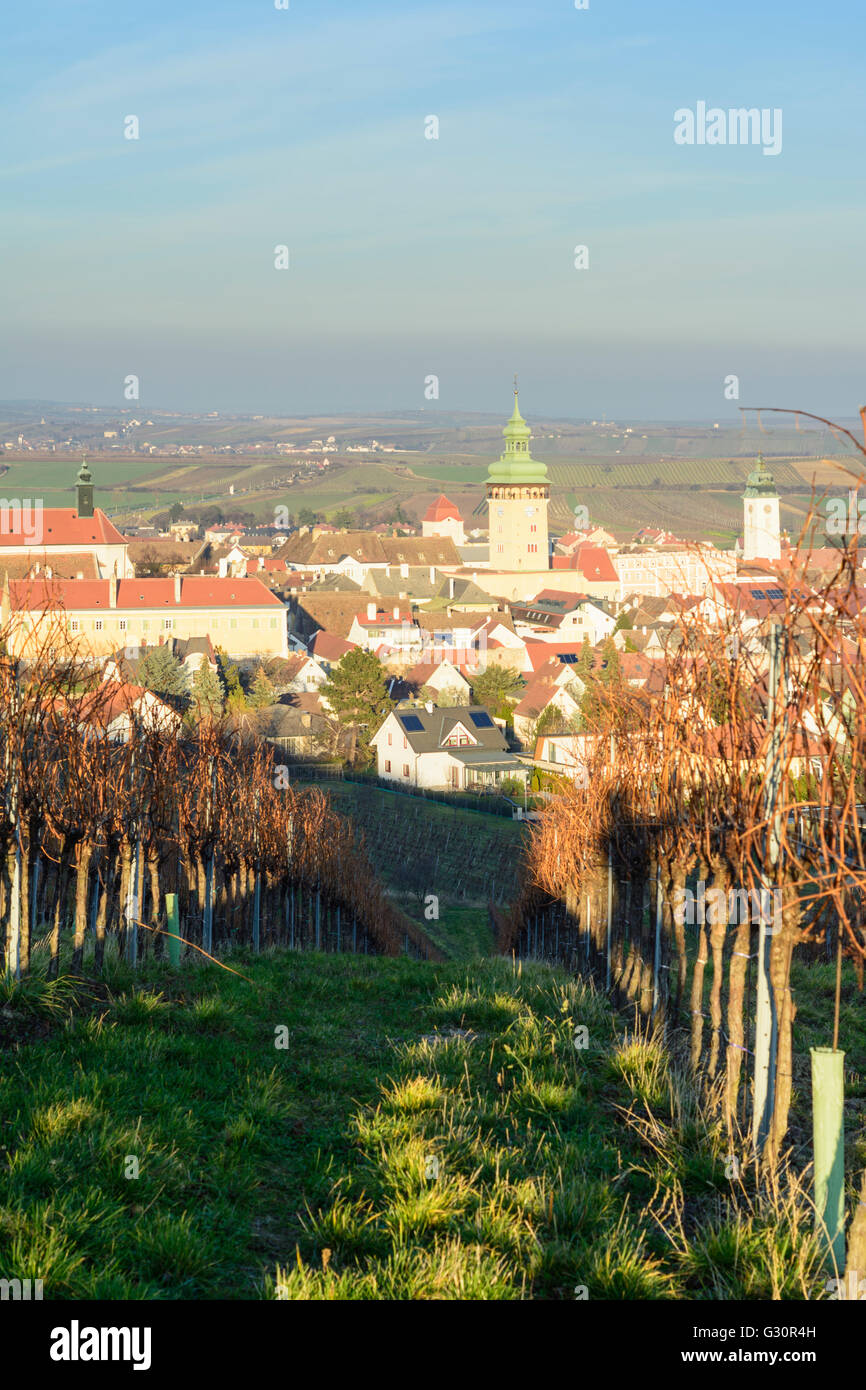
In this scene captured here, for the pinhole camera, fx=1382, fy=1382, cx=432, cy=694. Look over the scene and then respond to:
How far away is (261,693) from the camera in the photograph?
251ft

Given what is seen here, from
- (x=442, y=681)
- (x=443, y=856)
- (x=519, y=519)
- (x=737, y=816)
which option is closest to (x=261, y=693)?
(x=442, y=681)

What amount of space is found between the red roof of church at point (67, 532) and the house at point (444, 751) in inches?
2153

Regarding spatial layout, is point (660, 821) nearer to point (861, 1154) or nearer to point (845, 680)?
point (861, 1154)

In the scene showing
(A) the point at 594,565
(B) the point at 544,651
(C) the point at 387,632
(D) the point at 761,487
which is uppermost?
(D) the point at 761,487

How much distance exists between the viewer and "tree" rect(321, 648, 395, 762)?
227ft

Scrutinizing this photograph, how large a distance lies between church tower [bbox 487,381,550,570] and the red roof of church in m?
48.6

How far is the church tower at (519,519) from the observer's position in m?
148

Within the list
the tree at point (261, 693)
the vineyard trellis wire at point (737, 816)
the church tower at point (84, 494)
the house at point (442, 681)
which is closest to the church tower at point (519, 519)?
the church tower at point (84, 494)

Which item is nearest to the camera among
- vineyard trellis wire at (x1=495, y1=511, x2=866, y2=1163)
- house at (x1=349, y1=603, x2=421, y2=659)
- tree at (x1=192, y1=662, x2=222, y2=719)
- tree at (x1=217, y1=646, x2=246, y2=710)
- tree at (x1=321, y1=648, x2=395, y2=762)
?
vineyard trellis wire at (x1=495, y1=511, x2=866, y2=1163)

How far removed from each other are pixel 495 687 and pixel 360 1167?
69.0 metres

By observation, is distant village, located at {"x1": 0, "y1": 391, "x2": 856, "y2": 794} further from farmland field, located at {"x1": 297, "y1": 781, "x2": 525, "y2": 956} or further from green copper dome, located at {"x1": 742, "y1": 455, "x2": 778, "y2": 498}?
farmland field, located at {"x1": 297, "y1": 781, "x2": 525, "y2": 956}

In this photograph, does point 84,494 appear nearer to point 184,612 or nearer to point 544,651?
point 184,612

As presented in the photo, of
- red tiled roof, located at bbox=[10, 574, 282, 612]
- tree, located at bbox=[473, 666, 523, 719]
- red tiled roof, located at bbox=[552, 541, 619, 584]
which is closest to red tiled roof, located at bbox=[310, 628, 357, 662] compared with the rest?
red tiled roof, located at bbox=[10, 574, 282, 612]
